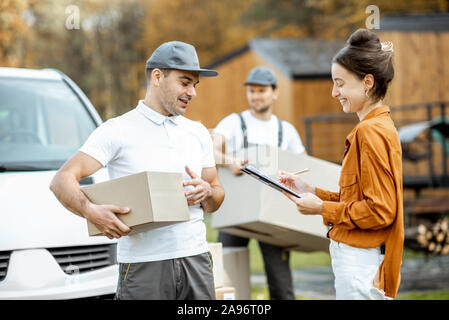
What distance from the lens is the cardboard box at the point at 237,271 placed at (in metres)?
5.44

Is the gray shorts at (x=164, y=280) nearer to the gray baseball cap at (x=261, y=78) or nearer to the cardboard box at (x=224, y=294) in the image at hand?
the cardboard box at (x=224, y=294)

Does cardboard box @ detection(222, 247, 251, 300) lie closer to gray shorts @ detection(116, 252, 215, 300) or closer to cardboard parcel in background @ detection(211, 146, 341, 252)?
cardboard parcel in background @ detection(211, 146, 341, 252)

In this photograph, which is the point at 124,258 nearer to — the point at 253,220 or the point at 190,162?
the point at 190,162

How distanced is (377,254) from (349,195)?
0.98 feet

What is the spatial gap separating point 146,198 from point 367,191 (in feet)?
3.26

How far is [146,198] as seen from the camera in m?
2.99

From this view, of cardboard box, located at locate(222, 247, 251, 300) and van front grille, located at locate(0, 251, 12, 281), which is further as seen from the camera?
cardboard box, located at locate(222, 247, 251, 300)

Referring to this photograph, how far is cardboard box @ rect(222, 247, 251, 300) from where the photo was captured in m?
5.44

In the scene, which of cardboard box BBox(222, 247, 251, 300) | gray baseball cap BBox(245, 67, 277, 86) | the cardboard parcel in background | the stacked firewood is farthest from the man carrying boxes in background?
the stacked firewood

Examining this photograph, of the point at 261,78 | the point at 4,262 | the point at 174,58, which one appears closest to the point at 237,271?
the point at 261,78

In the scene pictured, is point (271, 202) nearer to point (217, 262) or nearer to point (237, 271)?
point (217, 262)

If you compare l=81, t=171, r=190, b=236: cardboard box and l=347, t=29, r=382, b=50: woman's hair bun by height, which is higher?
l=347, t=29, r=382, b=50: woman's hair bun

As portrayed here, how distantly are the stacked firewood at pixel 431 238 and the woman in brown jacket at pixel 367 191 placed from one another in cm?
624

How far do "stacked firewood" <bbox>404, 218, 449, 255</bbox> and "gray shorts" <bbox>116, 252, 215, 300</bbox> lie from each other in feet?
20.8
